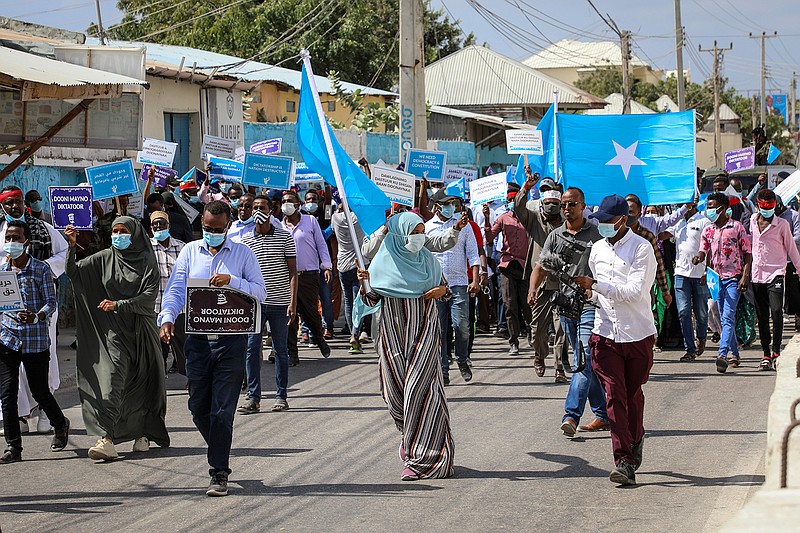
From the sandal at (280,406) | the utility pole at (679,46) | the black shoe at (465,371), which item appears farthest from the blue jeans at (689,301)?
the utility pole at (679,46)

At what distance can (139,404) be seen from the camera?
886cm

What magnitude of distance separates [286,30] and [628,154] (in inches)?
1266

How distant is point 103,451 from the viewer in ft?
28.0

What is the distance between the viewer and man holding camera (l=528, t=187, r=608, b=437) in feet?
28.8

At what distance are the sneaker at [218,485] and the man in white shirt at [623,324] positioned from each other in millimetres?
2457

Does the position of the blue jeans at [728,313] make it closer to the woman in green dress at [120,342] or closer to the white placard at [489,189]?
the white placard at [489,189]

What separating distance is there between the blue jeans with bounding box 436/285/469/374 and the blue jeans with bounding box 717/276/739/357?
2.76 meters

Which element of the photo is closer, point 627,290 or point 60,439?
point 627,290

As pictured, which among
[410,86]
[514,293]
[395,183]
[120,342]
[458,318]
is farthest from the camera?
[410,86]

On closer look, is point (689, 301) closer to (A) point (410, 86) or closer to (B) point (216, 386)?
(A) point (410, 86)

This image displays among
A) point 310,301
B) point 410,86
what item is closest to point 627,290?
point 310,301

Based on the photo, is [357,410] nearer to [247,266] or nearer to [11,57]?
[247,266]

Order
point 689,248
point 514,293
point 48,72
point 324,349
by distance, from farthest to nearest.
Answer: point 514,293
point 324,349
point 689,248
point 48,72

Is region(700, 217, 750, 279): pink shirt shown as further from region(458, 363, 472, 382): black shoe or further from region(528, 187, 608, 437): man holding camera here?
region(528, 187, 608, 437): man holding camera
